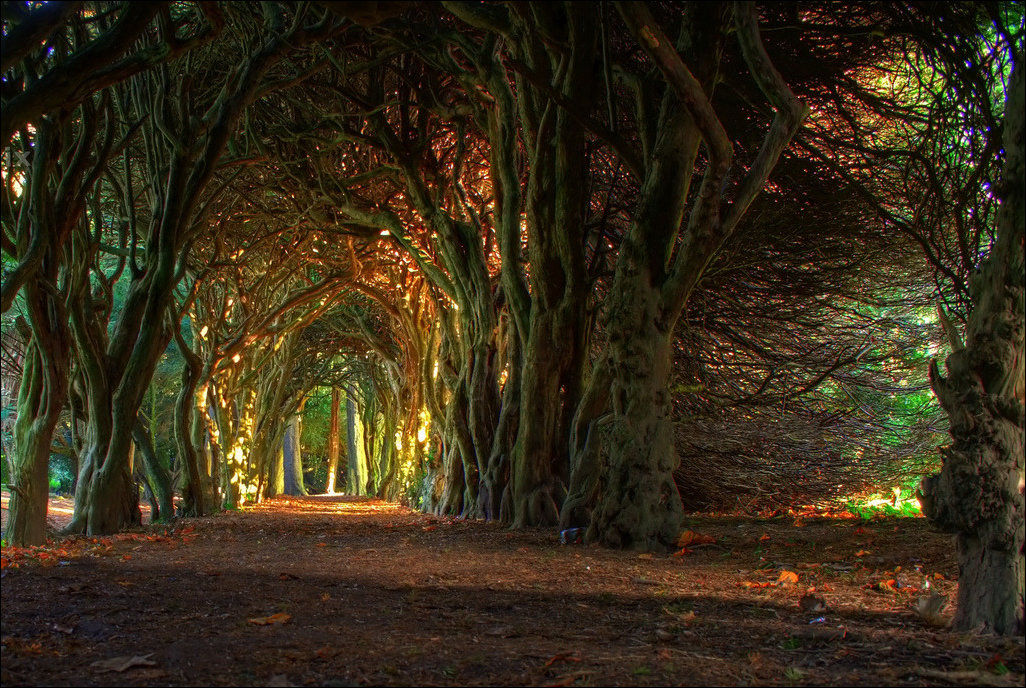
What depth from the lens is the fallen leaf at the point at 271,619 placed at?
9.98 feet

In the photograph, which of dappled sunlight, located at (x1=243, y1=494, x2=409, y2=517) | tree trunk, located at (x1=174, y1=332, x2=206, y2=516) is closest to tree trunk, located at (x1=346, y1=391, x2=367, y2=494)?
dappled sunlight, located at (x1=243, y1=494, x2=409, y2=517)

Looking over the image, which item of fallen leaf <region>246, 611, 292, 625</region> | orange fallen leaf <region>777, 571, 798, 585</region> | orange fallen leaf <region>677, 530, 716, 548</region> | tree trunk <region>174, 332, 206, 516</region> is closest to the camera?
fallen leaf <region>246, 611, 292, 625</region>

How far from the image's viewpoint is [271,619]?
10.2 ft

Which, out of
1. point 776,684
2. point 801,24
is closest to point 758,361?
point 801,24

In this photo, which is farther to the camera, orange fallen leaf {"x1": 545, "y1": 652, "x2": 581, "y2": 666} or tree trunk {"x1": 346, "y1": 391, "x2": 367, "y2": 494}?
tree trunk {"x1": 346, "y1": 391, "x2": 367, "y2": 494}

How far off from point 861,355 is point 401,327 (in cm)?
989

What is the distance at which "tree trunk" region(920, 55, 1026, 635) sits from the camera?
2674mm

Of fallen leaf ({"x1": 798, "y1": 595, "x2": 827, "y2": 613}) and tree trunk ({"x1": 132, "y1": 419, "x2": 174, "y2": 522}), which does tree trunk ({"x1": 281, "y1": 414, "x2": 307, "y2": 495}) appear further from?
fallen leaf ({"x1": 798, "y1": 595, "x2": 827, "y2": 613})

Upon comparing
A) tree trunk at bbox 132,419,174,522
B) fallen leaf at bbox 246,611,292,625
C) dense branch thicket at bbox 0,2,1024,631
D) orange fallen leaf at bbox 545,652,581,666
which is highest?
dense branch thicket at bbox 0,2,1024,631

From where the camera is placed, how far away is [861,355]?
25.3ft

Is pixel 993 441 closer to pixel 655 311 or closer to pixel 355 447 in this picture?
pixel 655 311

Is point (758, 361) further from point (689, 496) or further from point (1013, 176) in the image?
point (1013, 176)

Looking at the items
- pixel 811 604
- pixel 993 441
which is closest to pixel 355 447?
pixel 811 604

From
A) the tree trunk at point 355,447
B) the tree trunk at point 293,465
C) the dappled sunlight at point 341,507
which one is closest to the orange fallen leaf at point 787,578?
the dappled sunlight at point 341,507
